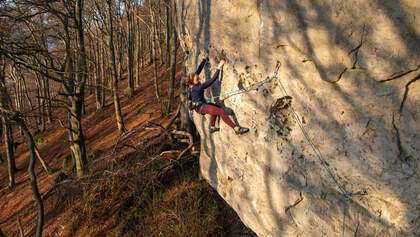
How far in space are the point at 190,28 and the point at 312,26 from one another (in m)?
2.62

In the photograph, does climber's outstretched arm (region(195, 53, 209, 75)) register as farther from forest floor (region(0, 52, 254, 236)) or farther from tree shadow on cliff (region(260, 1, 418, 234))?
forest floor (region(0, 52, 254, 236))

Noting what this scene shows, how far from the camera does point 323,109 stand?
2.99 m

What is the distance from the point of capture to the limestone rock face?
8.05 feet

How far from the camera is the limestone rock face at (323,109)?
2.46 metres

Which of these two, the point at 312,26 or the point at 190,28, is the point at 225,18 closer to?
the point at 190,28

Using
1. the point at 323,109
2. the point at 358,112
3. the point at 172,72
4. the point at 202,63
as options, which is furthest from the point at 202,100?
the point at 172,72

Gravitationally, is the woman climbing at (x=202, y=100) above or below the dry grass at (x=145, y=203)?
above

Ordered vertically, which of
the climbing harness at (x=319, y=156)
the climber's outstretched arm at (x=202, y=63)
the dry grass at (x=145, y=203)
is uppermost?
the climber's outstretched arm at (x=202, y=63)

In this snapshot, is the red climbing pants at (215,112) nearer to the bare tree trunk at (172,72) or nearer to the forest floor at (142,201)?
the forest floor at (142,201)

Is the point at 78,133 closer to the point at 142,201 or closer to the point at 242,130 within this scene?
the point at 142,201

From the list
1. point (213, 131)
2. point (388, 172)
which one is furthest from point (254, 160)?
point (388, 172)

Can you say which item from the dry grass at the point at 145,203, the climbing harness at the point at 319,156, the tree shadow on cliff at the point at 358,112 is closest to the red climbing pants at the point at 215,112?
the climbing harness at the point at 319,156

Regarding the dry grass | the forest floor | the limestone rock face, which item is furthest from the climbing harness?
the dry grass

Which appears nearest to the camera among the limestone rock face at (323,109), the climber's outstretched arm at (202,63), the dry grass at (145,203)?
the limestone rock face at (323,109)
